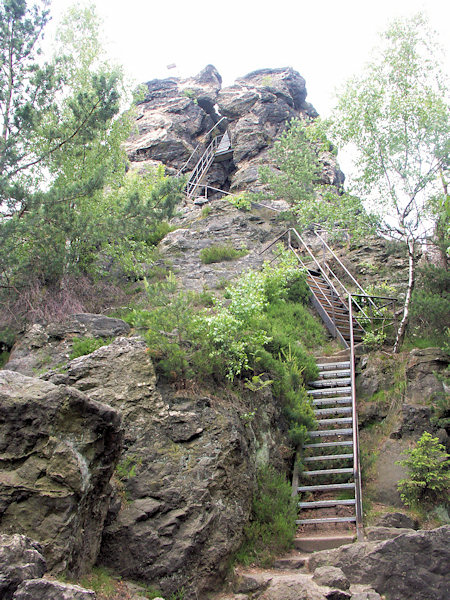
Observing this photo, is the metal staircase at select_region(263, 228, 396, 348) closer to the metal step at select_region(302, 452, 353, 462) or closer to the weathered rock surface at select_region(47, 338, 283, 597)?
the metal step at select_region(302, 452, 353, 462)

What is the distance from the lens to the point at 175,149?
2756 centimetres

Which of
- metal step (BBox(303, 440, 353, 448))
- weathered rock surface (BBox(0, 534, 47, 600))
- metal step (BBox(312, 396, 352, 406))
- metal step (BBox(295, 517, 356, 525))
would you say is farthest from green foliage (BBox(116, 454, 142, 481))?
metal step (BBox(312, 396, 352, 406))

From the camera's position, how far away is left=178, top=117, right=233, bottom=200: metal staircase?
1029 inches

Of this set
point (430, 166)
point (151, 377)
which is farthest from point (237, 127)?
point (151, 377)

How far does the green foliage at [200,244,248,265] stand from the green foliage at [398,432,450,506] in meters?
9.91

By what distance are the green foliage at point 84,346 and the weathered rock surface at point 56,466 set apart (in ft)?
11.4

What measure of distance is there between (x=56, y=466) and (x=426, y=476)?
18.6 ft

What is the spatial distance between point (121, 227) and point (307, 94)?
23.2m

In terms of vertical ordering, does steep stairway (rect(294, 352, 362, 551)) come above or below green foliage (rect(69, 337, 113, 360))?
below

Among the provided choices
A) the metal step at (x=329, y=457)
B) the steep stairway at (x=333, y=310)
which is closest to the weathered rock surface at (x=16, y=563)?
the metal step at (x=329, y=457)

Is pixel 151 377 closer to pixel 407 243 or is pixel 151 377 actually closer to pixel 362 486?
pixel 362 486

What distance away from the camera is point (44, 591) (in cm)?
355

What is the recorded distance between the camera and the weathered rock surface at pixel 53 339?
905 cm

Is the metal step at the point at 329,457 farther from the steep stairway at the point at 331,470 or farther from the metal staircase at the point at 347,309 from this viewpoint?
the metal staircase at the point at 347,309
